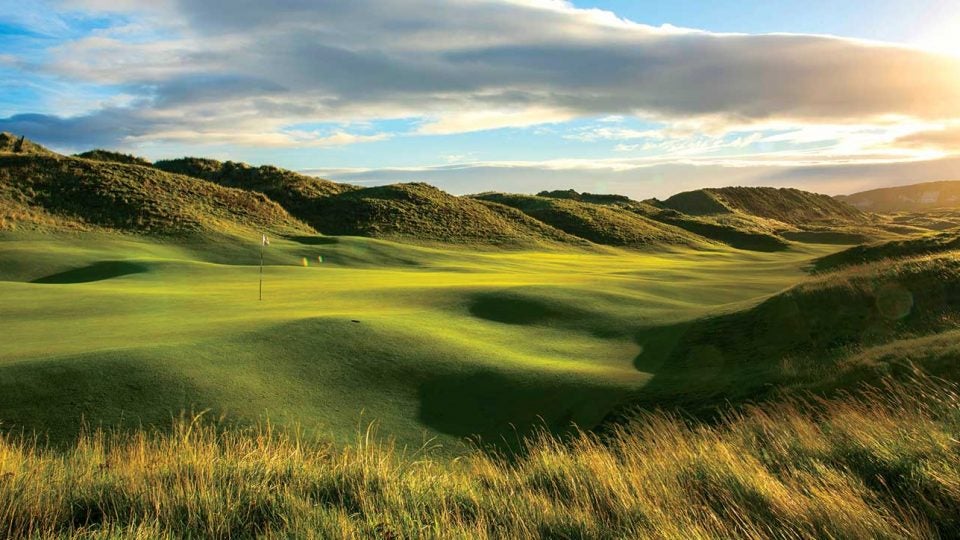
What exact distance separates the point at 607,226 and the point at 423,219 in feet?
86.5

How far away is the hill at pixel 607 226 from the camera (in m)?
81.4

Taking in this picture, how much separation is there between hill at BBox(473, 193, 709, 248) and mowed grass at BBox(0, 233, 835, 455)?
5442cm

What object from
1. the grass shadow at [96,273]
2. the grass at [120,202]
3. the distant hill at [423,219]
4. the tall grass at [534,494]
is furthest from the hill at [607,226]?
the tall grass at [534,494]

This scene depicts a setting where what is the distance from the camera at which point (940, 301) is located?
54.5 ft

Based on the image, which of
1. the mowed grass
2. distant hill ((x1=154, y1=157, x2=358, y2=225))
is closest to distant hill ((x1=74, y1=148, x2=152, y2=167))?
distant hill ((x1=154, y1=157, x2=358, y2=225))

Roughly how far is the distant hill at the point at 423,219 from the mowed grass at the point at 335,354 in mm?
42400

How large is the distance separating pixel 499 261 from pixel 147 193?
1408 inches

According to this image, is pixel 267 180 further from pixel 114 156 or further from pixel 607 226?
pixel 607 226

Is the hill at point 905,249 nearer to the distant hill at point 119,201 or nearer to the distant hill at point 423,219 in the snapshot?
the distant hill at point 423,219

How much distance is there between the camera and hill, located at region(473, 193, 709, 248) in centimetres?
8144

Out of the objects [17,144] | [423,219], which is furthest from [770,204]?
[17,144]

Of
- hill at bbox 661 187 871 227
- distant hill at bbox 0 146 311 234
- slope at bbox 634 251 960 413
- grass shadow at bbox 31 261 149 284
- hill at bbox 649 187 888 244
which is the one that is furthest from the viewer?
hill at bbox 661 187 871 227

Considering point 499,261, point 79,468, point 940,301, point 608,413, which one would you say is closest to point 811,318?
point 940,301

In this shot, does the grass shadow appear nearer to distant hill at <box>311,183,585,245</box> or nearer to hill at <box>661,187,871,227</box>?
distant hill at <box>311,183,585,245</box>
